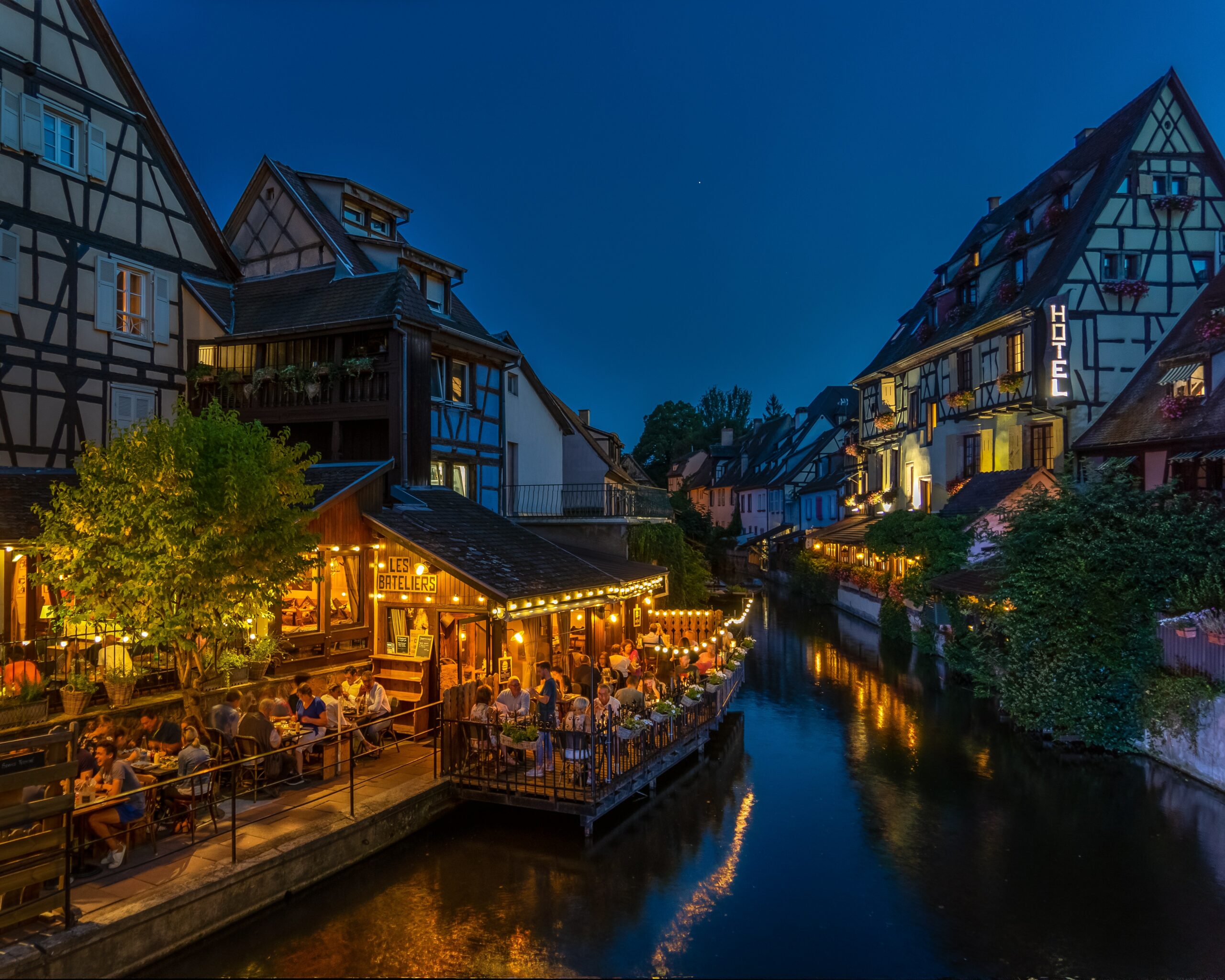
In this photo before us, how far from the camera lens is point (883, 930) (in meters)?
8.89

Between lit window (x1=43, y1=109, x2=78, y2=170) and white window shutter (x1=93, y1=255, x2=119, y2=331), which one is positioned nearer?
lit window (x1=43, y1=109, x2=78, y2=170)

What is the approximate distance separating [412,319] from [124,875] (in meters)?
12.1

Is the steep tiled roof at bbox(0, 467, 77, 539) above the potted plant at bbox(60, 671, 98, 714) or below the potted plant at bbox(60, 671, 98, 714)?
above

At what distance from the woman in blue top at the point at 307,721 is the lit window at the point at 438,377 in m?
8.68

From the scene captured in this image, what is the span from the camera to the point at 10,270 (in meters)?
16.0

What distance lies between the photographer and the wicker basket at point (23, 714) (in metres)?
10.4

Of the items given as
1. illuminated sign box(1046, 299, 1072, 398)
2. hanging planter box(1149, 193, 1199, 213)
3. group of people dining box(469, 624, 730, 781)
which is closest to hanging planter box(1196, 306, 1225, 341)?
illuminated sign box(1046, 299, 1072, 398)

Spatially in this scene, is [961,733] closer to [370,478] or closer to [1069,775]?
[1069,775]

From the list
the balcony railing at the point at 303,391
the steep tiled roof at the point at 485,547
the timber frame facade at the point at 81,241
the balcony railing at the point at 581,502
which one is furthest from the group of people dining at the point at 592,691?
the timber frame facade at the point at 81,241

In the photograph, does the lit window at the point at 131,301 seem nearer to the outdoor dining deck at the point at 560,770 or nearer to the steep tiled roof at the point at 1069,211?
the outdoor dining deck at the point at 560,770

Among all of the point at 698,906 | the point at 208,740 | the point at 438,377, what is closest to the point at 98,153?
the point at 438,377

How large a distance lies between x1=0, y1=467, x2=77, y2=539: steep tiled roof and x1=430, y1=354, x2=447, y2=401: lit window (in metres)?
7.61

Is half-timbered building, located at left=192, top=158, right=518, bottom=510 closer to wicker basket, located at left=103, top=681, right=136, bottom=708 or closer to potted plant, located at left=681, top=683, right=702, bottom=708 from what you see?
wicker basket, located at left=103, top=681, right=136, bottom=708

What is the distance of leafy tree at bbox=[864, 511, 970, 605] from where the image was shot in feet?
84.6
